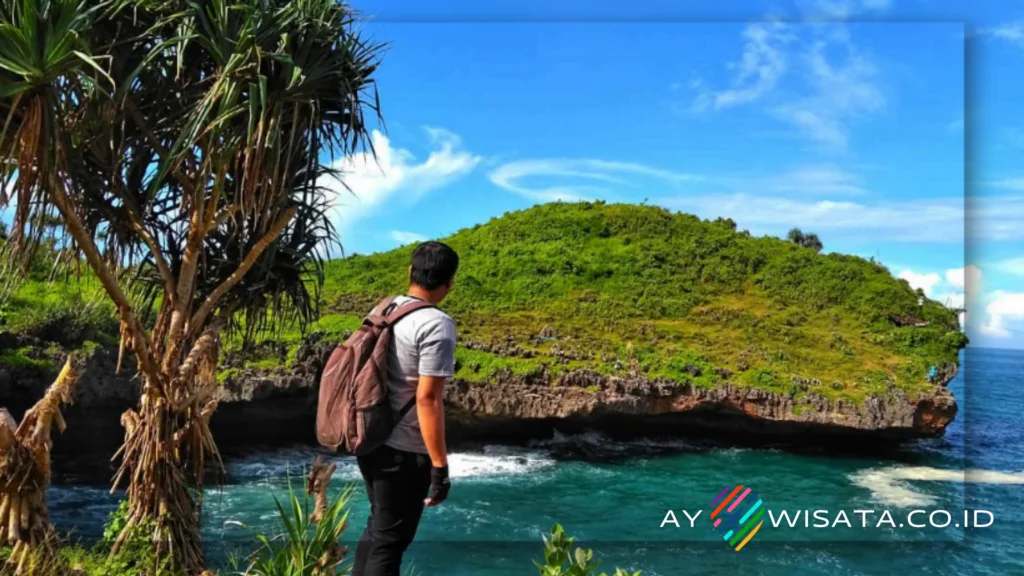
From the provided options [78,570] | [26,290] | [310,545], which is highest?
[26,290]

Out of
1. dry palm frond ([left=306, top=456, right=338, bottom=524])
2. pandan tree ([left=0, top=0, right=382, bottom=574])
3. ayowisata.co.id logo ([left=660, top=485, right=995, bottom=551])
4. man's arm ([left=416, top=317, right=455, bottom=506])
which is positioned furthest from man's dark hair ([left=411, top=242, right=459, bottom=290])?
Answer: ayowisata.co.id logo ([left=660, top=485, right=995, bottom=551])

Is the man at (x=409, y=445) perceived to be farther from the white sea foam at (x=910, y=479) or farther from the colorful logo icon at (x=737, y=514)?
the white sea foam at (x=910, y=479)

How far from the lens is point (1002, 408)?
29.6 meters

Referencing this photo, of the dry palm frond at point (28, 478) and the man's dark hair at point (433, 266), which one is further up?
the man's dark hair at point (433, 266)

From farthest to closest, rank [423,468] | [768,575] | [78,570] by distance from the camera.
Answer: [768,575] → [78,570] → [423,468]

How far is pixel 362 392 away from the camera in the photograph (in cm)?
224

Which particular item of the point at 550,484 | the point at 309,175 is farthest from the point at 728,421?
the point at 309,175

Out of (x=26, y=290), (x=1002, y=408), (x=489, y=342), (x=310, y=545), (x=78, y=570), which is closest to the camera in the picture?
(x=310, y=545)

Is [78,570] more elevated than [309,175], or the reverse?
[309,175]

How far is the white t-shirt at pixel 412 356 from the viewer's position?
220 centimetres

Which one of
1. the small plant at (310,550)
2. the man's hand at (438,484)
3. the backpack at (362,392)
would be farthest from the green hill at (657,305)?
the man's hand at (438,484)

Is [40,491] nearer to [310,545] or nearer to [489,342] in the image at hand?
[310,545]

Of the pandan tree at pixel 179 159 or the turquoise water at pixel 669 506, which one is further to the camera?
the turquoise water at pixel 669 506

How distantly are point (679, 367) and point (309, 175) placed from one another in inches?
437
